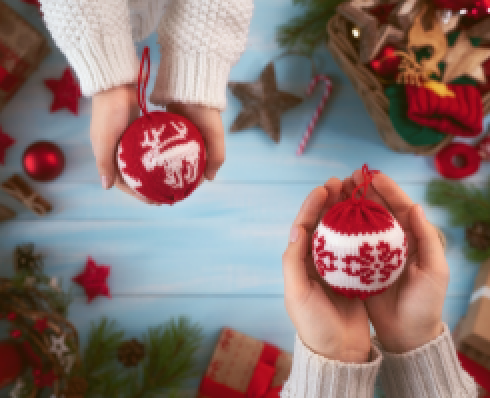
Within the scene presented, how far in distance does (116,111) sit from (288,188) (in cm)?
64

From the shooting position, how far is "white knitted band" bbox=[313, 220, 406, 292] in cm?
69

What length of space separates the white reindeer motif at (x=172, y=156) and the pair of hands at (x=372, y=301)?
25cm

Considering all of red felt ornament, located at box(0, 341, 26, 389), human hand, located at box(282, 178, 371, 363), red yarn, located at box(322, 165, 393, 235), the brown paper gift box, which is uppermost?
red yarn, located at box(322, 165, 393, 235)

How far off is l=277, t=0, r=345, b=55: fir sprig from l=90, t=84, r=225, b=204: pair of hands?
55cm

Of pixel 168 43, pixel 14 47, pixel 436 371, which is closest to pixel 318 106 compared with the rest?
pixel 168 43

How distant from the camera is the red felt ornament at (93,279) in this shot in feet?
4.06

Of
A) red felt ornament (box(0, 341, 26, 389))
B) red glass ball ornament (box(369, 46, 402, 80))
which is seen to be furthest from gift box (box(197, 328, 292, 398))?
red glass ball ornament (box(369, 46, 402, 80))

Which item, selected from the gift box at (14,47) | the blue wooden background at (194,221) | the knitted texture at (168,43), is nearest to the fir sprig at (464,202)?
the blue wooden background at (194,221)

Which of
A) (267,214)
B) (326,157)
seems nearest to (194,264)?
(267,214)

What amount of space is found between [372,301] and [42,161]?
993 mm

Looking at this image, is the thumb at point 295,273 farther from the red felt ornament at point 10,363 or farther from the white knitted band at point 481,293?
the red felt ornament at point 10,363

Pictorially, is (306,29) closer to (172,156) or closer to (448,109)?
(448,109)

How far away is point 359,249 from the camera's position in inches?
27.3

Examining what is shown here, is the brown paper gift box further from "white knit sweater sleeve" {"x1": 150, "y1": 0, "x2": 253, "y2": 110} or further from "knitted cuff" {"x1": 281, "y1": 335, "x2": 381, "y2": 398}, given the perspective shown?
"white knit sweater sleeve" {"x1": 150, "y1": 0, "x2": 253, "y2": 110}
